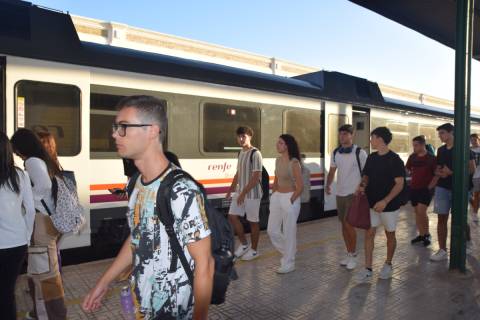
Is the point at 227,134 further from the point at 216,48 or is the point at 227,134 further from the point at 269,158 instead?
the point at 216,48

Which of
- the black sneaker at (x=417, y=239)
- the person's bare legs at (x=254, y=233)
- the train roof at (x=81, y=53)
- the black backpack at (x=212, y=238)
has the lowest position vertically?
the black sneaker at (x=417, y=239)

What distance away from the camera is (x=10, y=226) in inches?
105

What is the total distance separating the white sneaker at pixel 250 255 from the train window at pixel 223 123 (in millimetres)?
1708

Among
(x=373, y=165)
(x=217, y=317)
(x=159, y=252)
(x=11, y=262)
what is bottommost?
(x=217, y=317)

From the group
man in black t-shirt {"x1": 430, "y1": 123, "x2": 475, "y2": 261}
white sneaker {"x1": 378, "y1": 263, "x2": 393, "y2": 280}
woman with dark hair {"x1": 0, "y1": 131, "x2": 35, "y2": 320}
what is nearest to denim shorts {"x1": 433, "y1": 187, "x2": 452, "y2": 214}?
man in black t-shirt {"x1": 430, "y1": 123, "x2": 475, "y2": 261}

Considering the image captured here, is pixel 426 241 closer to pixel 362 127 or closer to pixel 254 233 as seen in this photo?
pixel 254 233

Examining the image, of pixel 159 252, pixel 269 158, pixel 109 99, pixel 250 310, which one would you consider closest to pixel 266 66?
pixel 269 158

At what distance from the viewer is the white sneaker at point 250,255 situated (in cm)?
556

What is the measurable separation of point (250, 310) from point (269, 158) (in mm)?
3761

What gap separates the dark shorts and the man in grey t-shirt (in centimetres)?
270

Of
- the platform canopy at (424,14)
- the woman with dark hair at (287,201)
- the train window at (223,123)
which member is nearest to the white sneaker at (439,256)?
the woman with dark hair at (287,201)

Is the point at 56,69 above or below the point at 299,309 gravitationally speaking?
above

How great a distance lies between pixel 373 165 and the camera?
4898 millimetres

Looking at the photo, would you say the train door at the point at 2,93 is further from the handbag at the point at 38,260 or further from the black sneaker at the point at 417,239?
the black sneaker at the point at 417,239
